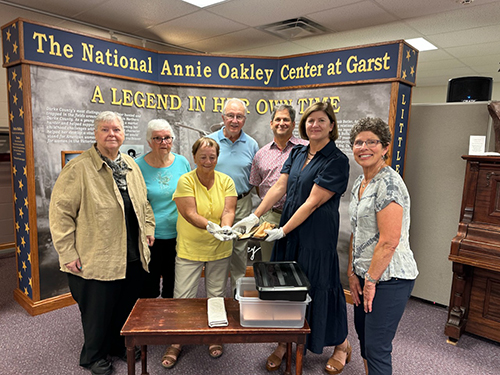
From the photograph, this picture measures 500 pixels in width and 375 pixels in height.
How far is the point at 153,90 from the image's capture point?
138 inches

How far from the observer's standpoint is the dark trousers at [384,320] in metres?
1.70

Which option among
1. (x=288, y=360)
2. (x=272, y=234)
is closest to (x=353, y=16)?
(x=272, y=234)

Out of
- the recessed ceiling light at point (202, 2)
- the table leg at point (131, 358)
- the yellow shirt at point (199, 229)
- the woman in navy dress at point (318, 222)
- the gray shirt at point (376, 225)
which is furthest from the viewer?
the recessed ceiling light at point (202, 2)

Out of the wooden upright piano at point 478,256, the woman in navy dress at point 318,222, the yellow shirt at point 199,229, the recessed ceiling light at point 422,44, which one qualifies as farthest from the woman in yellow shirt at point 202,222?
the recessed ceiling light at point 422,44

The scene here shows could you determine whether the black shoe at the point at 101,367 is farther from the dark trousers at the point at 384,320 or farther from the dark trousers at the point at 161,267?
the dark trousers at the point at 384,320

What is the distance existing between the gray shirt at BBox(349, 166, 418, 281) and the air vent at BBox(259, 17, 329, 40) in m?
3.33

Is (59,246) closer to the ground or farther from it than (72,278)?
farther from it

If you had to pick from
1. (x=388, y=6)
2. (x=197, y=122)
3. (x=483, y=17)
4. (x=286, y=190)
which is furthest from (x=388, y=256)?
(x=483, y=17)

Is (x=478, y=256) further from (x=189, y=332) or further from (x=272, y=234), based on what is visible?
(x=189, y=332)

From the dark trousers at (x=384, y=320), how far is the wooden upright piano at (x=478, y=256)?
1.13 m

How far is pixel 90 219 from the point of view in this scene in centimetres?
205

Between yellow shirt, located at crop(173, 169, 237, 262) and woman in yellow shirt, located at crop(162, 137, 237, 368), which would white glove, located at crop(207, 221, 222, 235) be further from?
yellow shirt, located at crop(173, 169, 237, 262)

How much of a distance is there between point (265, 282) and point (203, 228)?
23.2 inches

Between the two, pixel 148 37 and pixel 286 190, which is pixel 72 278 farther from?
pixel 148 37
